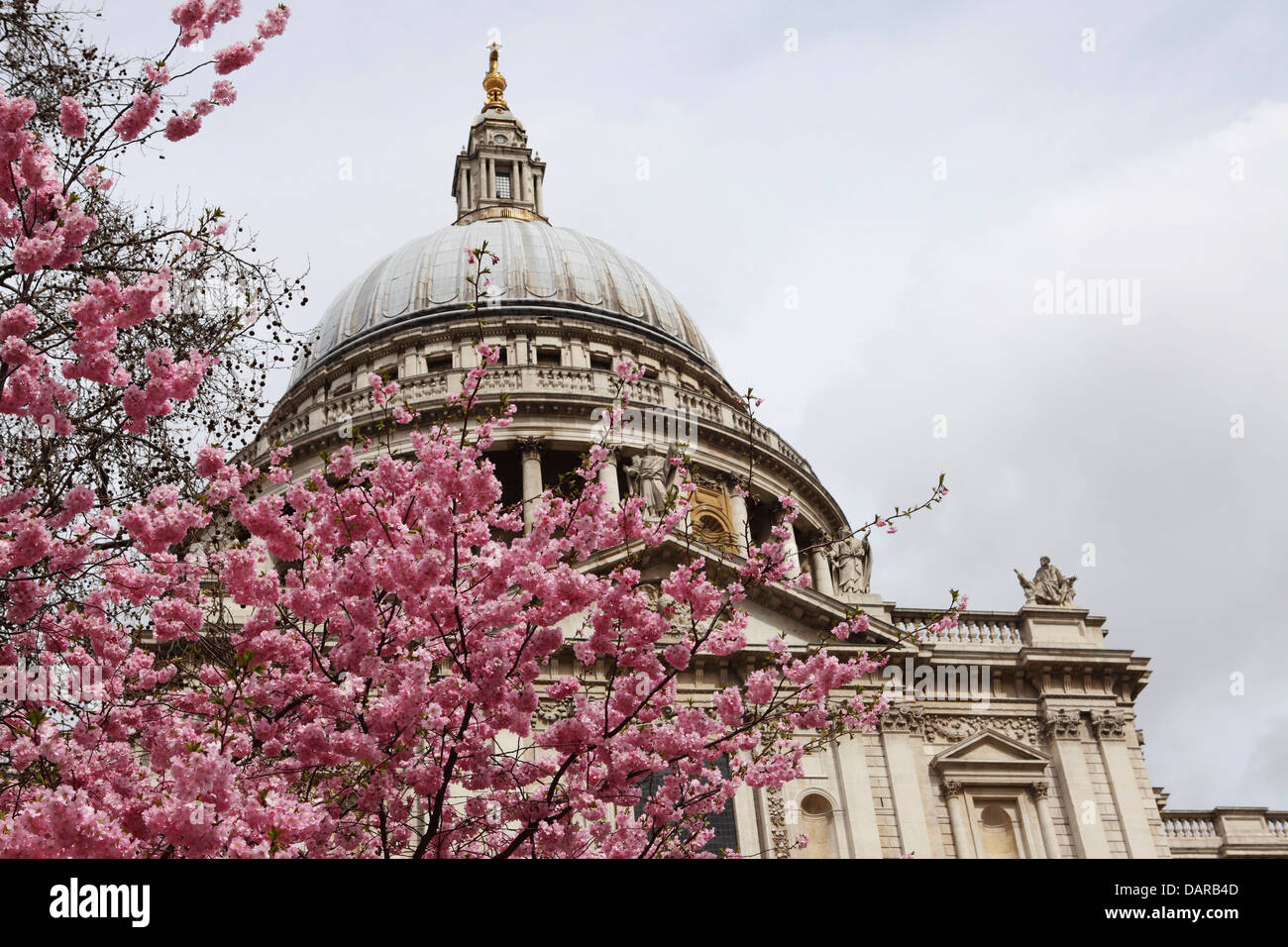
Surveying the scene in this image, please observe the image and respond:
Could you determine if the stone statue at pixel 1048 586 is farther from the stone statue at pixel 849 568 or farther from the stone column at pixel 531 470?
the stone column at pixel 531 470

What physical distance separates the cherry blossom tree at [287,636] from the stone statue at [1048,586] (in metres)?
18.9

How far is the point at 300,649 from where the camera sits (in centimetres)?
1205

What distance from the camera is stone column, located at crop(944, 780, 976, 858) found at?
27.6m

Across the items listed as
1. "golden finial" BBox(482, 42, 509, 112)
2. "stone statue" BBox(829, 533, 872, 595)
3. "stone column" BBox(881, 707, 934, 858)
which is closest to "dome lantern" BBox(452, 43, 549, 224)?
"golden finial" BBox(482, 42, 509, 112)

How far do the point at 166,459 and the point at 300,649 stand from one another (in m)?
2.38

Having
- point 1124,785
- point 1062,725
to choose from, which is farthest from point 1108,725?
point 1124,785

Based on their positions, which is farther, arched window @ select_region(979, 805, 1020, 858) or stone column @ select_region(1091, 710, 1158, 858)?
arched window @ select_region(979, 805, 1020, 858)

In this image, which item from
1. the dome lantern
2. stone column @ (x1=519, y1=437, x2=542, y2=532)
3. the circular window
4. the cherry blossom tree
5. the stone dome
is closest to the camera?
the cherry blossom tree

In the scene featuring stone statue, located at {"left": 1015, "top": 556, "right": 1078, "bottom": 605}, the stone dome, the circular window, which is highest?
the stone dome

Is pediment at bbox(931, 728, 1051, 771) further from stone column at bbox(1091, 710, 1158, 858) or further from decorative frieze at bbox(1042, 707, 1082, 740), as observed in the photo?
stone column at bbox(1091, 710, 1158, 858)

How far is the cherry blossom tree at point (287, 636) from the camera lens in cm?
998

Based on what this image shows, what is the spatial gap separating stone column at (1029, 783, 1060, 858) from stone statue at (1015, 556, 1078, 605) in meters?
4.87
